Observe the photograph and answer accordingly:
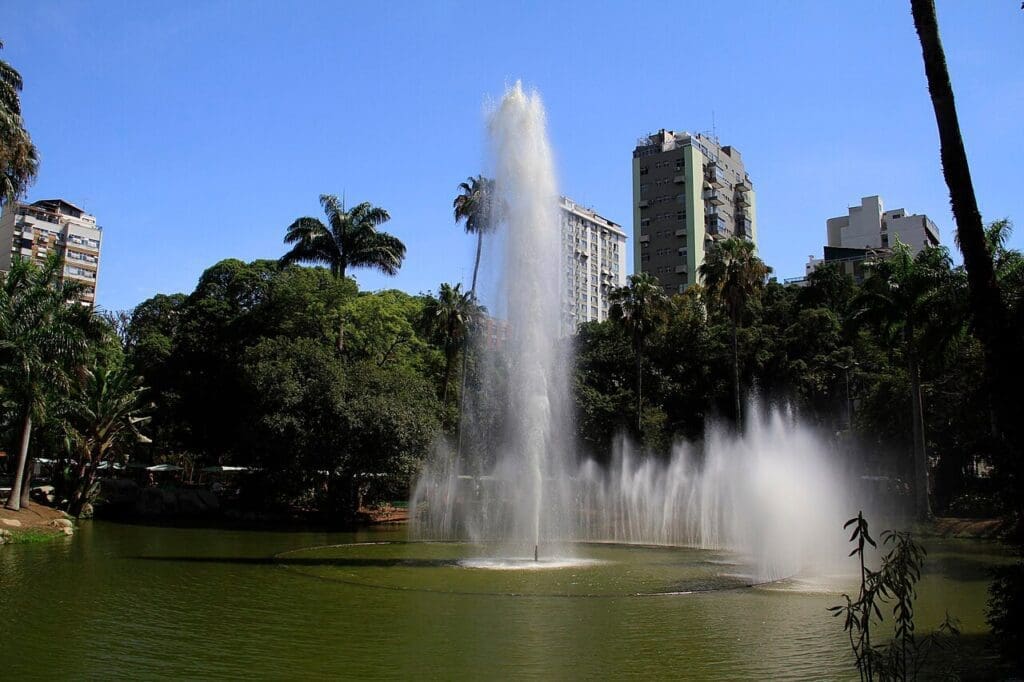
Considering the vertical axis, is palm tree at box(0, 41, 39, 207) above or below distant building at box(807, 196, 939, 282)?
below

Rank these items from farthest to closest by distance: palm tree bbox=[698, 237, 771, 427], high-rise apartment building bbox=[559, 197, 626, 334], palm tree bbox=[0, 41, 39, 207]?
high-rise apartment building bbox=[559, 197, 626, 334], palm tree bbox=[698, 237, 771, 427], palm tree bbox=[0, 41, 39, 207]

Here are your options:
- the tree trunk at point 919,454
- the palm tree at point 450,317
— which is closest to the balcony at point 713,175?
the palm tree at point 450,317

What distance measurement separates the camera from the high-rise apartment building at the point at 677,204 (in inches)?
3999

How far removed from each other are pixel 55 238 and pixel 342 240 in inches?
2853

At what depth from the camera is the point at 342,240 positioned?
2063 inches

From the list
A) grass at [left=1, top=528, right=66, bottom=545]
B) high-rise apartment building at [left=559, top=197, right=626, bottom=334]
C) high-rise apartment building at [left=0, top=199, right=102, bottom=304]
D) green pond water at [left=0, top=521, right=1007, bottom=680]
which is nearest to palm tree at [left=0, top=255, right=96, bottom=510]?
grass at [left=1, top=528, right=66, bottom=545]

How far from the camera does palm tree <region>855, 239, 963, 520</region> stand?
35500 millimetres

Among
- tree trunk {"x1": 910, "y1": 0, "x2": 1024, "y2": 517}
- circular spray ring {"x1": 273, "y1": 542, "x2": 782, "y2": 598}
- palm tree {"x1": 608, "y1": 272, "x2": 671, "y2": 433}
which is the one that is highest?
palm tree {"x1": 608, "y1": 272, "x2": 671, "y2": 433}

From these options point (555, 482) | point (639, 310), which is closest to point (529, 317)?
point (555, 482)

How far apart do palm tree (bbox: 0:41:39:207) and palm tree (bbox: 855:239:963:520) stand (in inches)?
1300

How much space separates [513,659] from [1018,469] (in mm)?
7071

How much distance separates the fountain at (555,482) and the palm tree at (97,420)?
16.3 m

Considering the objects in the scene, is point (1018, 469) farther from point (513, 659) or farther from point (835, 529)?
point (835, 529)

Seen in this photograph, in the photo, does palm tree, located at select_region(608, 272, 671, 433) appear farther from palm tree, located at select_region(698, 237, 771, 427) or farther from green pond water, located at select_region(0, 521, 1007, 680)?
green pond water, located at select_region(0, 521, 1007, 680)
